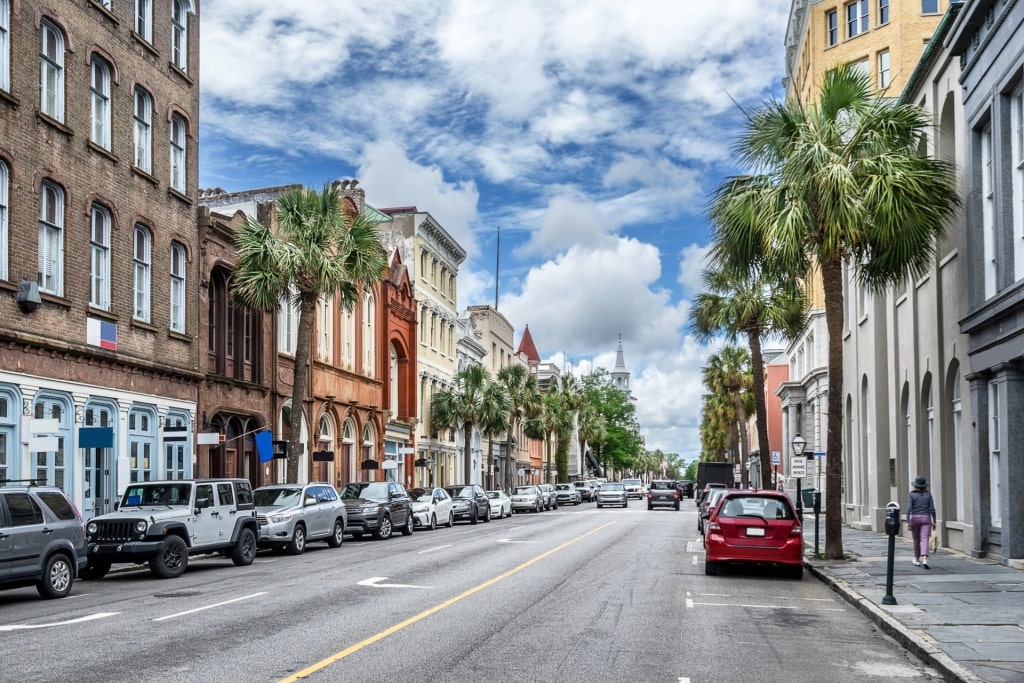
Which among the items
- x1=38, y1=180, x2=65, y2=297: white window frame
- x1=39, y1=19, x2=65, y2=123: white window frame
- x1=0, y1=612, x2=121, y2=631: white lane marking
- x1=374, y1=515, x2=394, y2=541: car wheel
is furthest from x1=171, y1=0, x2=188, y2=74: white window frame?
x1=0, y1=612, x2=121, y2=631: white lane marking

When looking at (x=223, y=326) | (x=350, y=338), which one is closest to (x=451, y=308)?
(x=350, y=338)

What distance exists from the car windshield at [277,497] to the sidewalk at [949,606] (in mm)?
11948

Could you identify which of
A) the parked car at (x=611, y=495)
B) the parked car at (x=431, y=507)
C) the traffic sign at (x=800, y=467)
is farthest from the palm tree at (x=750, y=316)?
the parked car at (x=611, y=495)

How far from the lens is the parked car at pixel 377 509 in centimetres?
3155

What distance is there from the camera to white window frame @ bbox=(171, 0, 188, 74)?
32.6 m

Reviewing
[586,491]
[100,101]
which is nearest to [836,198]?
[100,101]

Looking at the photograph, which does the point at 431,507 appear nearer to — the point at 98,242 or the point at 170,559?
the point at 98,242

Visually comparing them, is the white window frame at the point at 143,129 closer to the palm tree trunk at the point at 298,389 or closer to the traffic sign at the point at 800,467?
the palm tree trunk at the point at 298,389

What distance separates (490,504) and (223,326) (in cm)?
1652

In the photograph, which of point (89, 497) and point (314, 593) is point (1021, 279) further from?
point (89, 497)

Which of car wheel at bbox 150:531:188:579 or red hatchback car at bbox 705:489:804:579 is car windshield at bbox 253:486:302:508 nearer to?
car wheel at bbox 150:531:188:579

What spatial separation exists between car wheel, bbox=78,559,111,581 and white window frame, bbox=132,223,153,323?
10.5 m

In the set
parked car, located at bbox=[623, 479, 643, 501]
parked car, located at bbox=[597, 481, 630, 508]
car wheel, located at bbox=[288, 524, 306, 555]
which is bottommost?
parked car, located at bbox=[623, 479, 643, 501]

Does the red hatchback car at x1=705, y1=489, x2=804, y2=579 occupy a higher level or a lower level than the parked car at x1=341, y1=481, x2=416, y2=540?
higher
